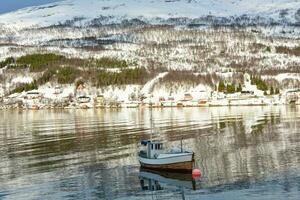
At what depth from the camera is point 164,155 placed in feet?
169

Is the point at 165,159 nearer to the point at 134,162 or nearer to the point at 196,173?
the point at 196,173

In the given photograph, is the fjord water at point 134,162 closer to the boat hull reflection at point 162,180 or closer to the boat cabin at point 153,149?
the boat hull reflection at point 162,180

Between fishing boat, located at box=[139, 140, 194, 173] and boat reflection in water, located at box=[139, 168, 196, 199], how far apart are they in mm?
456

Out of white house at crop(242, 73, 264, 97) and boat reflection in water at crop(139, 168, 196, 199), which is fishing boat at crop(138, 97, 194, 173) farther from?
white house at crop(242, 73, 264, 97)

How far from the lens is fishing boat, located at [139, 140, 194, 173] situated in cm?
5003

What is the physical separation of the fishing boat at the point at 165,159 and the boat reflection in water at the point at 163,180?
1.50 feet

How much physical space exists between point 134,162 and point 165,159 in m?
5.88

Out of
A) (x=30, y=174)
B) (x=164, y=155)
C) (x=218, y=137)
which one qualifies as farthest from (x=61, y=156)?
(x=218, y=137)

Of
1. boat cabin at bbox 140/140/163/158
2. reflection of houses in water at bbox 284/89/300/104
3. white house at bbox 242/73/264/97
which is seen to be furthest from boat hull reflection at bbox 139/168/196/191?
white house at bbox 242/73/264/97

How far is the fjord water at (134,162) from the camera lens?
144ft

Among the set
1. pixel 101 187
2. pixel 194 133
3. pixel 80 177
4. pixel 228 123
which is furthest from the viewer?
pixel 228 123

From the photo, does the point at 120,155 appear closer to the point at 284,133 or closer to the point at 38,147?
the point at 38,147

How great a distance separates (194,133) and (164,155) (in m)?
28.4

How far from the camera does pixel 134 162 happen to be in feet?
185
